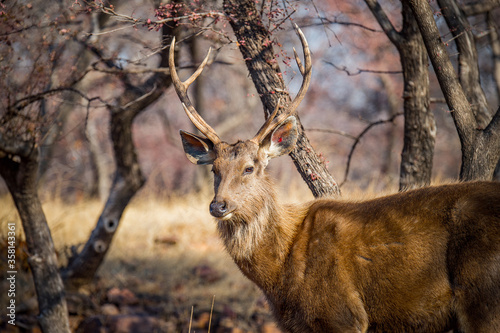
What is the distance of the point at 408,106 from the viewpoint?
19.1ft

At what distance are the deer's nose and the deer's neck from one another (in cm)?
28

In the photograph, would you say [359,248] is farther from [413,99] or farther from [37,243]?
[37,243]

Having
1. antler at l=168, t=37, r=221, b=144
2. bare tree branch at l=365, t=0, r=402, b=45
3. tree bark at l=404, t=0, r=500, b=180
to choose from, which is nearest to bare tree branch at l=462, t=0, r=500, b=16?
bare tree branch at l=365, t=0, r=402, b=45

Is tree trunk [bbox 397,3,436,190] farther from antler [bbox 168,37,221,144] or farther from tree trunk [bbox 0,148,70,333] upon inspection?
tree trunk [bbox 0,148,70,333]

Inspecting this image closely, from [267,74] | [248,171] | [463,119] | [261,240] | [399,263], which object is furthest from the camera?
[267,74]

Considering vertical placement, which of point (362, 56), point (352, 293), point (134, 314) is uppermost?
point (362, 56)

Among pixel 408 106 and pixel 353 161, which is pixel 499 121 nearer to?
pixel 408 106

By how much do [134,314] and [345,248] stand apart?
4.56 meters

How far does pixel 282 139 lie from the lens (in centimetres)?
501

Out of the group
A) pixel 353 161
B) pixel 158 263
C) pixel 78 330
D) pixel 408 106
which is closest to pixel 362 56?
pixel 353 161

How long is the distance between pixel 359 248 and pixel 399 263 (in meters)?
0.34

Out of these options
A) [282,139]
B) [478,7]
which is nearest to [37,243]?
[282,139]

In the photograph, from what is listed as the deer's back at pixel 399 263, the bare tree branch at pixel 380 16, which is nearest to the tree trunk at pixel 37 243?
the deer's back at pixel 399 263

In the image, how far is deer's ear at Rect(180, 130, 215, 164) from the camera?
16.6 ft
